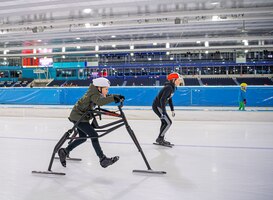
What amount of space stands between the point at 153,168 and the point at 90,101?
1.38 m

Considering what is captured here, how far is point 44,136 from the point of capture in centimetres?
664

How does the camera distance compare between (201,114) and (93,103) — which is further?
(201,114)

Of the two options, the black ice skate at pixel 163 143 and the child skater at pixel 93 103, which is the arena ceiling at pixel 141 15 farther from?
the child skater at pixel 93 103

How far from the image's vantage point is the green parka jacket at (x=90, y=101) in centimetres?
324

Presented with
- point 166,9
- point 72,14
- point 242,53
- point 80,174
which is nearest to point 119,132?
point 80,174

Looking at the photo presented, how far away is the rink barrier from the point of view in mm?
10836

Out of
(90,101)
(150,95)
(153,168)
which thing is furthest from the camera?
(150,95)

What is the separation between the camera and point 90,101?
3.43 meters

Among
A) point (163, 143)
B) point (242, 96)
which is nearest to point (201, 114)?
point (242, 96)

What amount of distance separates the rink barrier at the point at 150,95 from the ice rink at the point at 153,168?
12.5 feet

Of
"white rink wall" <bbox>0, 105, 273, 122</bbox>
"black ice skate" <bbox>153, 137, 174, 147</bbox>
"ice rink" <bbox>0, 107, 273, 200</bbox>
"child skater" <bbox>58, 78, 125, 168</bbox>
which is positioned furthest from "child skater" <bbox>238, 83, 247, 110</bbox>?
"child skater" <bbox>58, 78, 125, 168</bbox>

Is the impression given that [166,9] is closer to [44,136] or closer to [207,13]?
[207,13]

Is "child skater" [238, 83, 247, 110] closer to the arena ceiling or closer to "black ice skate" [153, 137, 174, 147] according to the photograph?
the arena ceiling

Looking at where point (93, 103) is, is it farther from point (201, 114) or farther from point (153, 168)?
point (201, 114)
